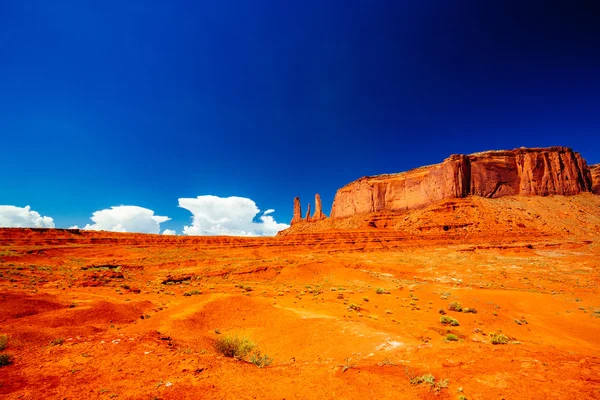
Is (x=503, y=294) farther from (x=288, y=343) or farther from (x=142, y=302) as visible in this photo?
(x=142, y=302)

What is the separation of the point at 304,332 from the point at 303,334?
13cm

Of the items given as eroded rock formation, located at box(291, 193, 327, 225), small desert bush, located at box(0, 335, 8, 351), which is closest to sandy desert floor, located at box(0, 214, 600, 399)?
small desert bush, located at box(0, 335, 8, 351)

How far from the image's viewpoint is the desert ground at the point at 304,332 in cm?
491

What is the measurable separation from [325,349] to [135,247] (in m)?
41.8

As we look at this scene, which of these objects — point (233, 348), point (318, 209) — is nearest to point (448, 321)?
point (233, 348)

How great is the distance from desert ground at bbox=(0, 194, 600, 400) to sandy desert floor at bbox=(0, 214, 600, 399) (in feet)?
0.16

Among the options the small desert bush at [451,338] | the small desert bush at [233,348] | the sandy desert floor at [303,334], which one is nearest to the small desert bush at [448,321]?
the sandy desert floor at [303,334]

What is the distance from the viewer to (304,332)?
962 cm

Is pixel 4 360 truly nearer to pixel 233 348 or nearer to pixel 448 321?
pixel 233 348

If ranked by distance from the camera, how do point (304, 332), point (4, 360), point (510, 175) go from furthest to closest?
point (510, 175) < point (304, 332) < point (4, 360)

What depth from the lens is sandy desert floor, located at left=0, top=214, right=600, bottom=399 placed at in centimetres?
489

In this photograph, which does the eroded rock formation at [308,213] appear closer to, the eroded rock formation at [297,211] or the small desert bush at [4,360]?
the eroded rock formation at [297,211]

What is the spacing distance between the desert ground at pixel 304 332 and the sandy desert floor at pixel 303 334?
5 cm

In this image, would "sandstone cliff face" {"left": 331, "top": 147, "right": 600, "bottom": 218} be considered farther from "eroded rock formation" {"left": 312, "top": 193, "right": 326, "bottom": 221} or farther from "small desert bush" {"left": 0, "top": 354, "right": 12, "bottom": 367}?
"small desert bush" {"left": 0, "top": 354, "right": 12, "bottom": 367}
